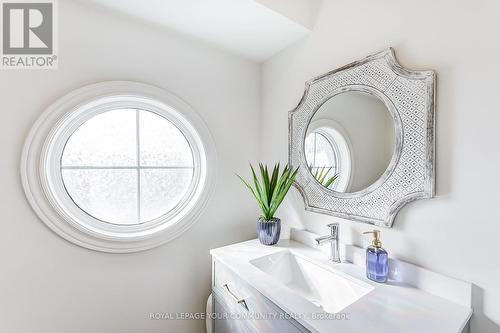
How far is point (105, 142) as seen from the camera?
4.39 feet

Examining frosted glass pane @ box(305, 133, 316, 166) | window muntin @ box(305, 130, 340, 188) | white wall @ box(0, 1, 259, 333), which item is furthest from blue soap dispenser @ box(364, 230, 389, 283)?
white wall @ box(0, 1, 259, 333)

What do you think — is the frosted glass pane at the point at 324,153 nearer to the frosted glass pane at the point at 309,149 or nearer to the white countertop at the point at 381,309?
the frosted glass pane at the point at 309,149

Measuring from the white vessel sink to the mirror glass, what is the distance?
0.38m

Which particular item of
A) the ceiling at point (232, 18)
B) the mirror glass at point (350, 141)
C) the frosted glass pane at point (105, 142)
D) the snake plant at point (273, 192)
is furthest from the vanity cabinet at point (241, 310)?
the ceiling at point (232, 18)

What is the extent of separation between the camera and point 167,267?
4.45ft

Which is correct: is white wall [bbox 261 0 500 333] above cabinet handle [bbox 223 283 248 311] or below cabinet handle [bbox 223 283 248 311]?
above

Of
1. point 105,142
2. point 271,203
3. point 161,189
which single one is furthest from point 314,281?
point 105,142

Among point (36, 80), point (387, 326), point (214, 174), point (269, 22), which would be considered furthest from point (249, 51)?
point (387, 326)

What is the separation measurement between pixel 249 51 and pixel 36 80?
3.70ft

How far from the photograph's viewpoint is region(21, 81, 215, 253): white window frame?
3.51ft

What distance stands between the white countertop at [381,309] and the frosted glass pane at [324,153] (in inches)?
19.3

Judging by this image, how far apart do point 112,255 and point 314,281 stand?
1.03 meters

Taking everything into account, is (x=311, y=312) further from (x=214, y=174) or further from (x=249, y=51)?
(x=249, y=51)

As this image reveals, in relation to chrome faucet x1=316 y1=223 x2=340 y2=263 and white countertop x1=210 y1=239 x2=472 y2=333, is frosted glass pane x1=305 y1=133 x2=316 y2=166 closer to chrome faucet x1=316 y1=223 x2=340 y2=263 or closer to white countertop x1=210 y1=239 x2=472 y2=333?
chrome faucet x1=316 y1=223 x2=340 y2=263
